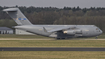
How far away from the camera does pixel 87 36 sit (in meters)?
43.0

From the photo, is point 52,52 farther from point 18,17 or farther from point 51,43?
point 18,17

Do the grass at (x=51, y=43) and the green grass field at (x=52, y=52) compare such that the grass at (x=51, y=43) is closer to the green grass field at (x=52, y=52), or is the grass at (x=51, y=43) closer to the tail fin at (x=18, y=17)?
the green grass field at (x=52, y=52)

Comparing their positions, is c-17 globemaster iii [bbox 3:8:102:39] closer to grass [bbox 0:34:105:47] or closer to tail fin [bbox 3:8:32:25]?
tail fin [bbox 3:8:32:25]

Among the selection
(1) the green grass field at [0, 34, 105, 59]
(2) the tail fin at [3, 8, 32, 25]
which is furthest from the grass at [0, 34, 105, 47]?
(2) the tail fin at [3, 8, 32, 25]

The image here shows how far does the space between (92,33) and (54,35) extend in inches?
321

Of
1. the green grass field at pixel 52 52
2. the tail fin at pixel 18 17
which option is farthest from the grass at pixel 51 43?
the tail fin at pixel 18 17

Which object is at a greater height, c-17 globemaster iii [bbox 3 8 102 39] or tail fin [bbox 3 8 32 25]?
tail fin [bbox 3 8 32 25]

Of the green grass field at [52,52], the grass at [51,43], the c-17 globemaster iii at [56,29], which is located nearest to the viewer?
the green grass field at [52,52]

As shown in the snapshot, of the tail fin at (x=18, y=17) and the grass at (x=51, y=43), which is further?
the tail fin at (x=18, y=17)

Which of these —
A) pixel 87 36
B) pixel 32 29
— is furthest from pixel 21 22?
pixel 87 36

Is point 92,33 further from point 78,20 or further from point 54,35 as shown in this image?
point 78,20

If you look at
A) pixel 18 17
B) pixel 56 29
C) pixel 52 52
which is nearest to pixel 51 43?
pixel 56 29

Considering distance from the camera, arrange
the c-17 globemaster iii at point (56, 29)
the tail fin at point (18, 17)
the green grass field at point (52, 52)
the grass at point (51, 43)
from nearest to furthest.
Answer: the green grass field at point (52, 52), the grass at point (51, 43), the c-17 globemaster iii at point (56, 29), the tail fin at point (18, 17)

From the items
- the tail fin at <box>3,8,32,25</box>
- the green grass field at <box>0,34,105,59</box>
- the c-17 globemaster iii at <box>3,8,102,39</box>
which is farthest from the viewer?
the tail fin at <box>3,8,32,25</box>
